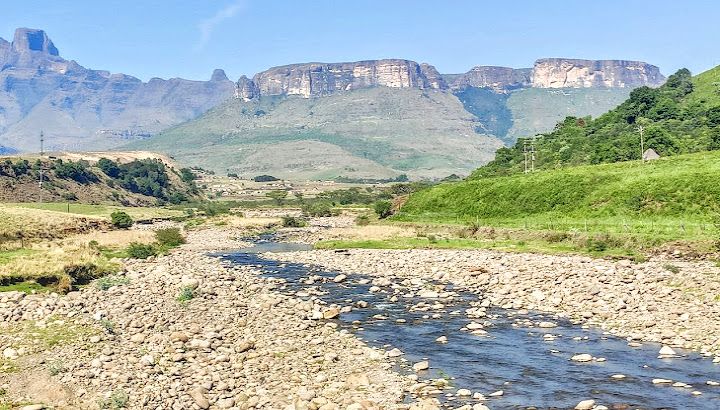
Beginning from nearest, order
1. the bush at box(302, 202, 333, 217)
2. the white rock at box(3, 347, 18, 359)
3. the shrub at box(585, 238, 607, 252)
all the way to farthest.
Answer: the white rock at box(3, 347, 18, 359) < the shrub at box(585, 238, 607, 252) < the bush at box(302, 202, 333, 217)

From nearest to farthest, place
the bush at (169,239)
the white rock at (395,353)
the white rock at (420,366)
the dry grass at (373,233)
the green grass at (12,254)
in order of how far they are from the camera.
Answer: the white rock at (420,366)
the white rock at (395,353)
the green grass at (12,254)
the bush at (169,239)
the dry grass at (373,233)

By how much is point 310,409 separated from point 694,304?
22274 mm

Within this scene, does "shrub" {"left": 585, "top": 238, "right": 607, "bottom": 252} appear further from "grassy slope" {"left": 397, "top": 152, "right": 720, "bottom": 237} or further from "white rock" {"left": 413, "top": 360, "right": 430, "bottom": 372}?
"white rock" {"left": 413, "top": 360, "right": 430, "bottom": 372}

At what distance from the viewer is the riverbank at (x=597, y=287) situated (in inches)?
1139

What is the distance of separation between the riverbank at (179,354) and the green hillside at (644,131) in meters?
89.8

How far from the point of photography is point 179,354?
Answer: 24.2m

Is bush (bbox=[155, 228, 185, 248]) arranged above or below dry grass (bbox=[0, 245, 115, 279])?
below

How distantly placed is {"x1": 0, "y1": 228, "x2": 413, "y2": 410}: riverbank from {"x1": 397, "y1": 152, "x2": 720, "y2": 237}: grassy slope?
37.0m

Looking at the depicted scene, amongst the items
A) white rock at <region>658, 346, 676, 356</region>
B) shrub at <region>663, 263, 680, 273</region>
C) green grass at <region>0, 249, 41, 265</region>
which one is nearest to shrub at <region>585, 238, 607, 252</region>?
shrub at <region>663, 263, 680, 273</region>

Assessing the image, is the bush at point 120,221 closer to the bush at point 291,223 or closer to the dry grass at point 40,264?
the bush at point 291,223

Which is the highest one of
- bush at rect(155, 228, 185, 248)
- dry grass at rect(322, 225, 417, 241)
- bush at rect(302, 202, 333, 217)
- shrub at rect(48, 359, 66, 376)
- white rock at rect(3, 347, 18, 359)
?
white rock at rect(3, 347, 18, 359)

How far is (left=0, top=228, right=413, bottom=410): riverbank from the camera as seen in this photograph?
65.8ft

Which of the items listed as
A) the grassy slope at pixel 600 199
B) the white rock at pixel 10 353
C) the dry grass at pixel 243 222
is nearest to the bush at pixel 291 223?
the dry grass at pixel 243 222

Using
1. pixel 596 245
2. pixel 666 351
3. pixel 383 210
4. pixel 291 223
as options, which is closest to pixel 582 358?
pixel 666 351
